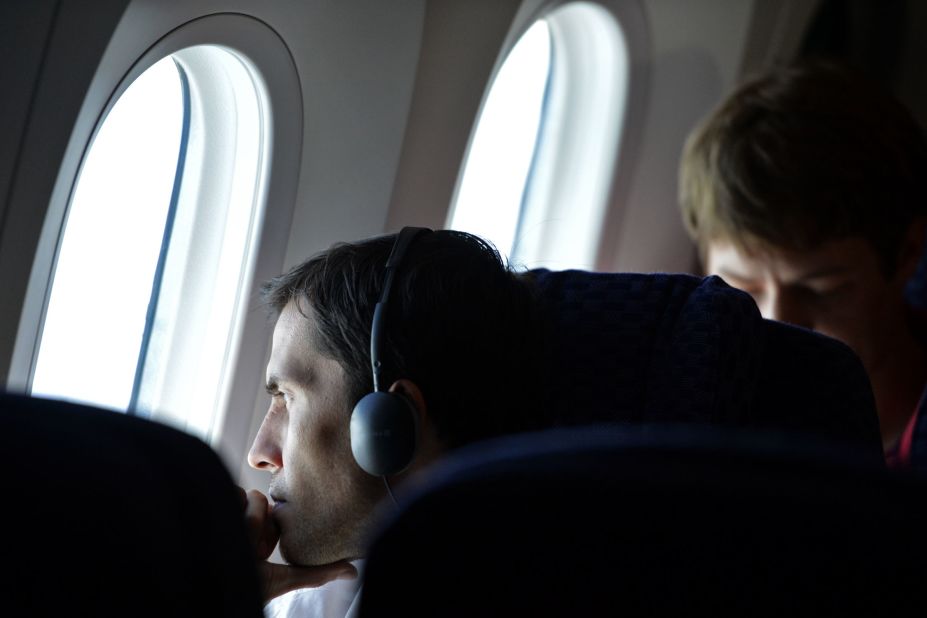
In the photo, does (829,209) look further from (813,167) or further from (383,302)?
(383,302)

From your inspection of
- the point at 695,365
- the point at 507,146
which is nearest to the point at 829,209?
the point at 507,146

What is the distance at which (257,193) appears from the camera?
1932 millimetres

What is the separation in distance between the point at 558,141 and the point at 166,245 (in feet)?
4.44

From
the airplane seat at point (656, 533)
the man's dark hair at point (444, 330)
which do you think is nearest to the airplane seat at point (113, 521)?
the airplane seat at point (656, 533)

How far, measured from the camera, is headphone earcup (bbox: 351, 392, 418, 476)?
121cm

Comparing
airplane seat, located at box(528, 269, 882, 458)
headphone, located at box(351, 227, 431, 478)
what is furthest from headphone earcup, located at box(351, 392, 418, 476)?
airplane seat, located at box(528, 269, 882, 458)

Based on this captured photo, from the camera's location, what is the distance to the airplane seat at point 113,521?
522mm

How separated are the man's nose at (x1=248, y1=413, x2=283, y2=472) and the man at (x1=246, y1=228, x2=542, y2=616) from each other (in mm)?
25

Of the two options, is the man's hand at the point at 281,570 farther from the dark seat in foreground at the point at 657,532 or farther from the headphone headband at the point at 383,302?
the dark seat in foreground at the point at 657,532

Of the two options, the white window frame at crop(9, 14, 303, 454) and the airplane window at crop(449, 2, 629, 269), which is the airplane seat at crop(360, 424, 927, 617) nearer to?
the white window frame at crop(9, 14, 303, 454)

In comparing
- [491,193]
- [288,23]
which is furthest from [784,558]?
[491,193]

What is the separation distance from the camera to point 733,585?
497 mm

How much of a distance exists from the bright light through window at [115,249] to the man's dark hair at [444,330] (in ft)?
2.05

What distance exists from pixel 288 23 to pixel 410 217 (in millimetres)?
474
